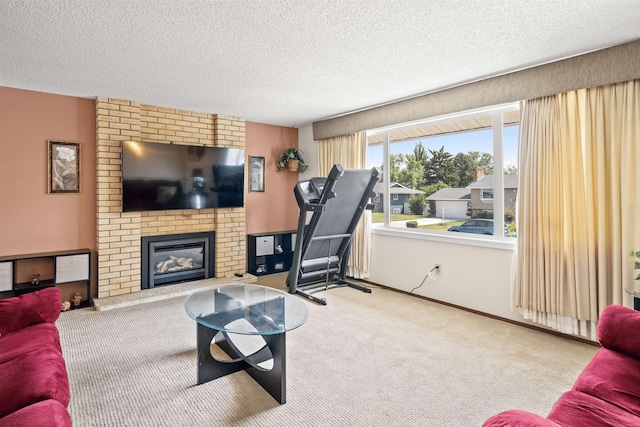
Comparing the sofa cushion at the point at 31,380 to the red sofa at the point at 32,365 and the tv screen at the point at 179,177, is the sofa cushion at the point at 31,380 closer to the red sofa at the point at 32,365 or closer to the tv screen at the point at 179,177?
the red sofa at the point at 32,365

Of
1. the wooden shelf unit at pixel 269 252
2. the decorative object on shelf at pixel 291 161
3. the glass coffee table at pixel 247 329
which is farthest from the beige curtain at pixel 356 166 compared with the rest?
the glass coffee table at pixel 247 329

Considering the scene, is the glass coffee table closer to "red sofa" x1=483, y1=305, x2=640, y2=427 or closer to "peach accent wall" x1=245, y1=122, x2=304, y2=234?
"red sofa" x1=483, y1=305, x2=640, y2=427

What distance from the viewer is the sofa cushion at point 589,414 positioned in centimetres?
127

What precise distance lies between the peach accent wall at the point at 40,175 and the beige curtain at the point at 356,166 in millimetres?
3045

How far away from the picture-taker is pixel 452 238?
3867 mm

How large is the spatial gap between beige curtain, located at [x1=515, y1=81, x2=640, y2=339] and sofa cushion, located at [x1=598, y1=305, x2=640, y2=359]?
3.56ft

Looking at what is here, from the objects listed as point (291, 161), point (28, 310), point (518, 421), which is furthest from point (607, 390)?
point (291, 161)

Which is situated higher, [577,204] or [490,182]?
[490,182]

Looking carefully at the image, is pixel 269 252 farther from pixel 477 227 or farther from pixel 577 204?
pixel 577 204

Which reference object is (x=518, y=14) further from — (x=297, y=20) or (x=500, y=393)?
(x=500, y=393)

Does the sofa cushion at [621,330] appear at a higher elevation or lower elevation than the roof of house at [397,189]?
lower

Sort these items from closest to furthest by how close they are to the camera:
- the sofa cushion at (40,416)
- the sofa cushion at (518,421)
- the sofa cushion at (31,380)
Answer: the sofa cushion at (518,421) < the sofa cushion at (40,416) < the sofa cushion at (31,380)

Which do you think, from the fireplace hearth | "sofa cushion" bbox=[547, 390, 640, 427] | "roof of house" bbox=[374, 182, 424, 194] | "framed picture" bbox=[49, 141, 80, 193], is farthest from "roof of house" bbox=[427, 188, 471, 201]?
"framed picture" bbox=[49, 141, 80, 193]

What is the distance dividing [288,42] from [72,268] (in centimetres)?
322
